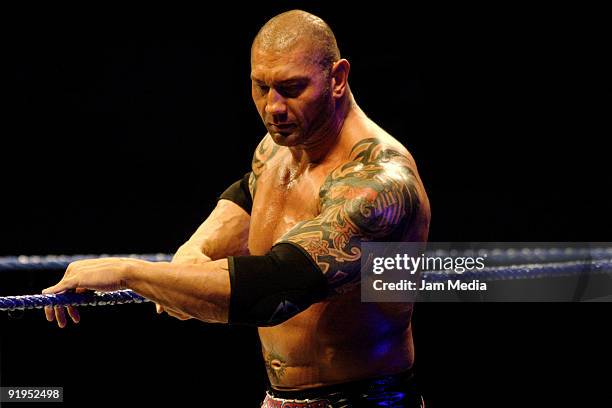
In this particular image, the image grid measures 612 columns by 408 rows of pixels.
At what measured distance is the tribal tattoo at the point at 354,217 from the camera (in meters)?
1.55

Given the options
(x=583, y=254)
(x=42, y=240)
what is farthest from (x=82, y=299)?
(x=42, y=240)

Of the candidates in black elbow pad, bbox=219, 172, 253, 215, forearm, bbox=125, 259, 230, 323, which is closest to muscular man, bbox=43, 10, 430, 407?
forearm, bbox=125, 259, 230, 323

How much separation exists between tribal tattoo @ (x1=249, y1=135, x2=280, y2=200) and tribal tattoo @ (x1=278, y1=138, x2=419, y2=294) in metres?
0.36

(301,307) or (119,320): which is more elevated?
(301,307)

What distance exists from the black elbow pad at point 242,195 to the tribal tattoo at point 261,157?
46 mm

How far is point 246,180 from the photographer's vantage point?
211 centimetres

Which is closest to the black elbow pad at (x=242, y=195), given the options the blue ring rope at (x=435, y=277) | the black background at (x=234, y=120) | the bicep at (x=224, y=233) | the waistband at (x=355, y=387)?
the bicep at (x=224, y=233)

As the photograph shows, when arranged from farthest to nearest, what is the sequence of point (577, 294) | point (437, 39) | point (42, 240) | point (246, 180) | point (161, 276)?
point (437, 39), point (42, 240), point (577, 294), point (246, 180), point (161, 276)

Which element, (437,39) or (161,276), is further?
(437,39)

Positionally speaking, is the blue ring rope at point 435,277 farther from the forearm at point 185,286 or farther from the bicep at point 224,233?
the bicep at point 224,233

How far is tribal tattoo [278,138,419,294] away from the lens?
155 centimetres

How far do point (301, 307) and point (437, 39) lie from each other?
2.37 m

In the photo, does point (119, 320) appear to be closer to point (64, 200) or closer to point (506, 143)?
point (64, 200)

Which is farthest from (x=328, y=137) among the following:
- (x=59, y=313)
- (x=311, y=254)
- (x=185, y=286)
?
(x=59, y=313)
